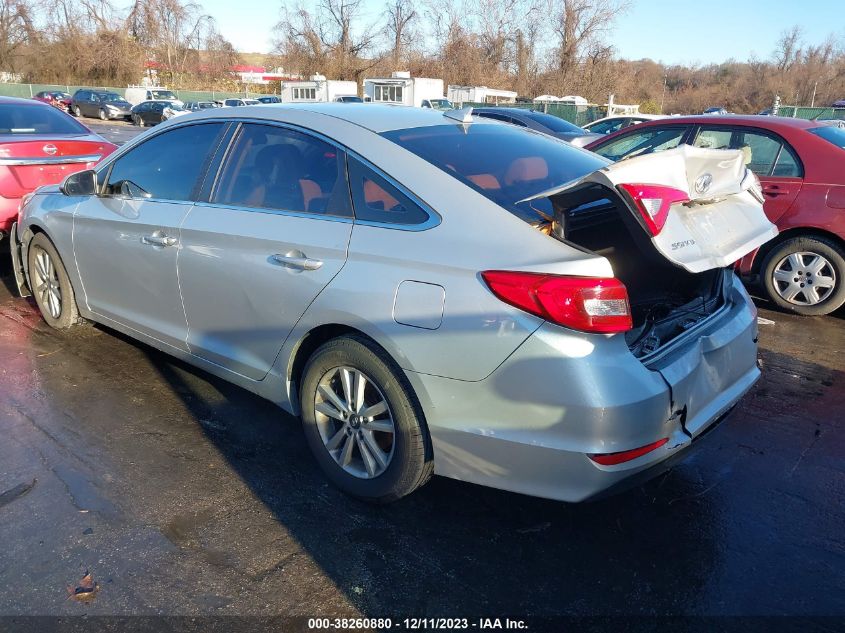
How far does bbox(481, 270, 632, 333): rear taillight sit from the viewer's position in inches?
88.8

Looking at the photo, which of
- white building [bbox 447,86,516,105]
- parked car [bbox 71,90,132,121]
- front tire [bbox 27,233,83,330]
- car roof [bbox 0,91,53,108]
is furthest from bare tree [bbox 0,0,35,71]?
front tire [bbox 27,233,83,330]

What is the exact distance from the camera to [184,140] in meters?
3.74

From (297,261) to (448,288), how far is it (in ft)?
2.63

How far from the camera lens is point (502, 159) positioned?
3094 millimetres

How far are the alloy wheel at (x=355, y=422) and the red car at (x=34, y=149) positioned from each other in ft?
15.9

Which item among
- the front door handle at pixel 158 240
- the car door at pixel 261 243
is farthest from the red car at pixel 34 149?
the car door at pixel 261 243

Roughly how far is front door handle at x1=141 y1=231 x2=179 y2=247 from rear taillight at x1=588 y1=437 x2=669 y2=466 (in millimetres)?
2421

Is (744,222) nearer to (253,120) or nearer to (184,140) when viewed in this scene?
(253,120)

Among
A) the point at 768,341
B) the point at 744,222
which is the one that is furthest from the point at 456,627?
the point at 768,341

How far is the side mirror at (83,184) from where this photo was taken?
4.22 meters

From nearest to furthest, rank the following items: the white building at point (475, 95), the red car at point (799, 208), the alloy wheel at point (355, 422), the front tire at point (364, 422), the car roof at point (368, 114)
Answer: the front tire at point (364, 422)
the alloy wheel at point (355, 422)
the car roof at point (368, 114)
the red car at point (799, 208)
the white building at point (475, 95)

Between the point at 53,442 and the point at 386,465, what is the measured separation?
190cm

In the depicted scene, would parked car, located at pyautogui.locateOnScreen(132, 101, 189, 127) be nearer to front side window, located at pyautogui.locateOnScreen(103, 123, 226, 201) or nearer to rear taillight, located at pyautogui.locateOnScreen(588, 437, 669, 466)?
front side window, located at pyautogui.locateOnScreen(103, 123, 226, 201)

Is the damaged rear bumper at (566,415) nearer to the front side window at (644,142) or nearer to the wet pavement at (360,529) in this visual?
the wet pavement at (360,529)
